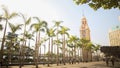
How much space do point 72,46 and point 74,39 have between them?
11.9ft

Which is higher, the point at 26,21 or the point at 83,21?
the point at 83,21

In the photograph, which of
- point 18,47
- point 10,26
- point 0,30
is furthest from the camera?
point 18,47

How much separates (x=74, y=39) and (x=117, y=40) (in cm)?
5673

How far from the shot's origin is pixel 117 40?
99062 millimetres

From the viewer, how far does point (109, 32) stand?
355 feet

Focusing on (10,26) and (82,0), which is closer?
(82,0)

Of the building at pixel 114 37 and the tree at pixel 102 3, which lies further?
the building at pixel 114 37

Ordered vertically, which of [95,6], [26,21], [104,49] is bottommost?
[104,49]

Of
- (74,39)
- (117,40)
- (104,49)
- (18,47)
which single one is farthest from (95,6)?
(117,40)

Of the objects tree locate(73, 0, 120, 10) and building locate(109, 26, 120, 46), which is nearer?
tree locate(73, 0, 120, 10)

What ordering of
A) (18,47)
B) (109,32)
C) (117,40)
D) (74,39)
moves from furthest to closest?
(109,32), (117,40), (74,39), (18,47)

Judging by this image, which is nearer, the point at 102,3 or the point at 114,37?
the point at 102,3

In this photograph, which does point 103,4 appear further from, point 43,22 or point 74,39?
point 74,39

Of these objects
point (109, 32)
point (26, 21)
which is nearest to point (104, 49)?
point (26, 21)
